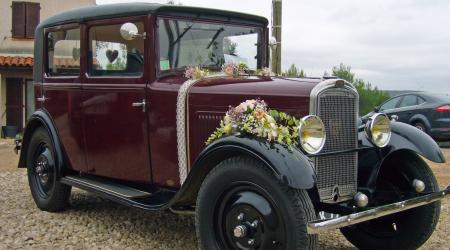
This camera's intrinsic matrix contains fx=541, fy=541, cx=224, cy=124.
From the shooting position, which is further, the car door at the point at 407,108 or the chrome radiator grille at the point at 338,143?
the car door at the point at 407,108

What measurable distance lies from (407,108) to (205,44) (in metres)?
8.84

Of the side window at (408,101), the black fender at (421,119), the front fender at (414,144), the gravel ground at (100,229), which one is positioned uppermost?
the side window at (408,101)

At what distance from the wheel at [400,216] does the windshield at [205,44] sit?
1.65 metres

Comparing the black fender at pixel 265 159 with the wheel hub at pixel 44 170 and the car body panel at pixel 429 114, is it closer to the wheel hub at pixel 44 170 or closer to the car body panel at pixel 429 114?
the wheel hub at pixel 44 170

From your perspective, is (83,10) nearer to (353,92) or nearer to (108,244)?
(108,244)

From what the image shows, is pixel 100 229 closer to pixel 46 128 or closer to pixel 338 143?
pixel 46 128

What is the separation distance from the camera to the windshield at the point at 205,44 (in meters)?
4.48

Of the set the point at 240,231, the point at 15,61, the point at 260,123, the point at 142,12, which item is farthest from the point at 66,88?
the point at 15,61

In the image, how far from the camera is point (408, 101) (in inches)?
496

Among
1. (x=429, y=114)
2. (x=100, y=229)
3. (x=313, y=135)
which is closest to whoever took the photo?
(x=313, y=135)

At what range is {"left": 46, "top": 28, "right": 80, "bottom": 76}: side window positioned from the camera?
5.24m

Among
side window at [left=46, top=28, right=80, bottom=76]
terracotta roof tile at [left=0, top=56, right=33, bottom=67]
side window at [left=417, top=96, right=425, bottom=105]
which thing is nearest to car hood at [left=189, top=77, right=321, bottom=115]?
side window at [left=46, top=28, right=80, bottom=76]

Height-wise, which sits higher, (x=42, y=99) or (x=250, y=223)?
(x=42, y=99)

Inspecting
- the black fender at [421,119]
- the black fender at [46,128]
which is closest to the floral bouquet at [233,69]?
the black fender at [46,128]
